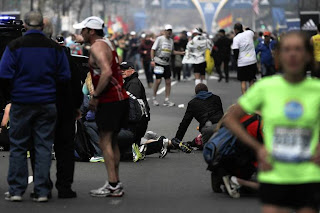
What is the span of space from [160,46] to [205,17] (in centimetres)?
14810

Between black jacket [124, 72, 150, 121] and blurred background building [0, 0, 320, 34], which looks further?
blurred background building [0, 0, 320, 34]

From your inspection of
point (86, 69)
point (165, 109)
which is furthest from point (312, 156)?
point (165, 109)

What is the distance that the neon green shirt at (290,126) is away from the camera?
5672mm

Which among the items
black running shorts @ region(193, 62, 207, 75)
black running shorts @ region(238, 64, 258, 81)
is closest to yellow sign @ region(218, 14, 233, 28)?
black running shorts @ region(193, 62, 207, 75)

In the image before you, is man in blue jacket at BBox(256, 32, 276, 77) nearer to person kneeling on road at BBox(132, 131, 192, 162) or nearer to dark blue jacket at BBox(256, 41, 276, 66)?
dark blue jacket at BBox(256, 41, 276, 66)

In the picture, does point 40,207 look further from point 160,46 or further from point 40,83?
point 160,46

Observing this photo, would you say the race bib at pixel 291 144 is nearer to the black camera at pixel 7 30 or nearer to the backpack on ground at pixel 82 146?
the backpack on ground at pixel 82 146

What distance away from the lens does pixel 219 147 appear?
31.4ft

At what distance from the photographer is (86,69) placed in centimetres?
1578

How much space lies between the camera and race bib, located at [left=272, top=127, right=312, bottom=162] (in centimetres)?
569

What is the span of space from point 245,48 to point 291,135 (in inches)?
692

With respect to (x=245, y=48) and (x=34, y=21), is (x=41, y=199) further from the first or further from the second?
(x=245, y=48)

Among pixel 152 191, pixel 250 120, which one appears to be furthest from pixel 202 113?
pixel 250 120

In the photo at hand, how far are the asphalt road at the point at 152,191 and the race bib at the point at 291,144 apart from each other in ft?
11.0
